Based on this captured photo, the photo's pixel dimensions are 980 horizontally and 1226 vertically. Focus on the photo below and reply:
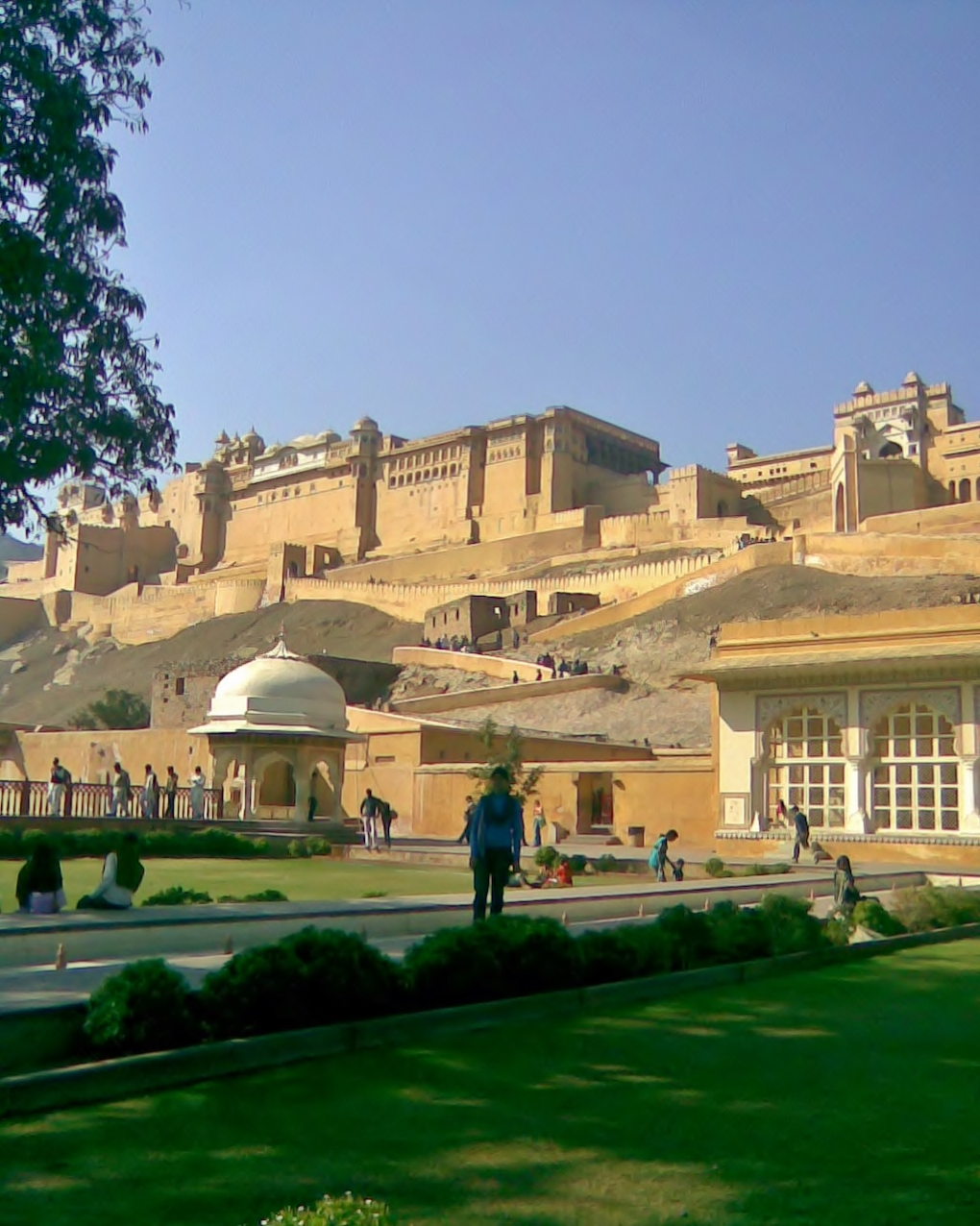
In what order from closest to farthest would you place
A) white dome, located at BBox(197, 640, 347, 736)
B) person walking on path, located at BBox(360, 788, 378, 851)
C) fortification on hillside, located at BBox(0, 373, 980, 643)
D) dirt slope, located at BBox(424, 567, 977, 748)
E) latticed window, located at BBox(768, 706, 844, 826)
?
latticed window, located at BBox(768, 706, 844, 826) < person walking on path, located at BBox(360, 788, 378, 851) < white dome, located at BBox(197, 640, 347, 736) < dirt slope, located at BBox(424, 567, 977, 748) < fortification on hillside, located at BBox(0, 373, 980, 643)

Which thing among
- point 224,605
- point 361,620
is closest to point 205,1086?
point 361,620

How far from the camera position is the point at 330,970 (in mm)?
5918

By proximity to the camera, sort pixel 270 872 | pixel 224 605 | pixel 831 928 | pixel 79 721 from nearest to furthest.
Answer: pixel 831 928, pixel 270 872, pixel 79 721, pixel 224 605

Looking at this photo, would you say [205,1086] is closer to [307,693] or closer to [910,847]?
[910,847]

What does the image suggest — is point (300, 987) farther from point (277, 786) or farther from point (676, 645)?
point (676, 645)

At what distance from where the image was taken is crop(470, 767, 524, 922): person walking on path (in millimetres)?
9586

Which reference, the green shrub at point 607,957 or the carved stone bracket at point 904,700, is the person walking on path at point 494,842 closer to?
the green shrub at point 607,957

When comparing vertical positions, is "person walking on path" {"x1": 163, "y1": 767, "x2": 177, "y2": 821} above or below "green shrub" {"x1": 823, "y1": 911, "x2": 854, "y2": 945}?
above

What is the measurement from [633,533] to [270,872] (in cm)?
4742

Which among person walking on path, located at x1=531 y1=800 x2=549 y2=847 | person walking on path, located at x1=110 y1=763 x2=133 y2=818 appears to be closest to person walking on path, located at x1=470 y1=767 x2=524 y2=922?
person walking on path, located at x1=531 y1=800 x2=549 y2=847

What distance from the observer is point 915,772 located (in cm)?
1889

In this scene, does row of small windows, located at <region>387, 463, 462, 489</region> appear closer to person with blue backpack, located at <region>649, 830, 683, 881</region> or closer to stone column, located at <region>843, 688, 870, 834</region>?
stone column, located at <region>843, 688, 870, 834</region>

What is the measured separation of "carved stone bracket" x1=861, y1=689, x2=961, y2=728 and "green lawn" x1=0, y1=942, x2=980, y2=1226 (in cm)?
1293

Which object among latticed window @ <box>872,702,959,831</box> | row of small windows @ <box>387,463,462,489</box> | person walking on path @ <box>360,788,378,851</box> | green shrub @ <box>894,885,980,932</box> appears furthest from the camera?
row of small windows @ <box>387,463,462,489</box>
